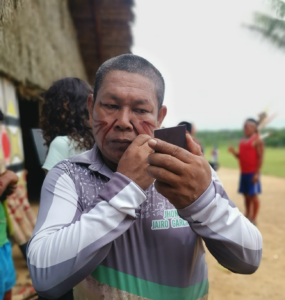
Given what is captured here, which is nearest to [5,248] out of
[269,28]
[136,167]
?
[136,167]

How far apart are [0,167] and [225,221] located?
200cm

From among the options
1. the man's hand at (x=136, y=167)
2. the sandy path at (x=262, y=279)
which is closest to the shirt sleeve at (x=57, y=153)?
the man's hand at (x=136, y=167)

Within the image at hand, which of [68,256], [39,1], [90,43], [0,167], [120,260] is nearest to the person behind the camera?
[68,256]

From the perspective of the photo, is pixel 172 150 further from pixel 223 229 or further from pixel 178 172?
pixel 223 229

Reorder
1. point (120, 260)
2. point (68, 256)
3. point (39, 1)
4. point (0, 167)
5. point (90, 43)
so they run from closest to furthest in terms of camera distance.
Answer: point (68, 256) < point (120, 260) < point (0, 167) < point (39, 1) < point (90, 43)

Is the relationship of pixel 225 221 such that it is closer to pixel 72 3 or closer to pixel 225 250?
pixel 225 250

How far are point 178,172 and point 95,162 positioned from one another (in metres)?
0.44

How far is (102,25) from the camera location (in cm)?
658

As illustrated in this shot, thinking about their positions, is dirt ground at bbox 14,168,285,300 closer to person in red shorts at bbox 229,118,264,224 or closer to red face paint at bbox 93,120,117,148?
person in red shorts at bbox 229,118,264,224

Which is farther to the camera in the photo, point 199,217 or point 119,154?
point 119,154

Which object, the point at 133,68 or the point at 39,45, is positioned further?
the point at 39,45

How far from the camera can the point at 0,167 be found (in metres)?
2.26

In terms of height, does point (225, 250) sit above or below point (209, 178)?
below

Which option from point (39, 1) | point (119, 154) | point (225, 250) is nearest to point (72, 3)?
point (39, 1)
